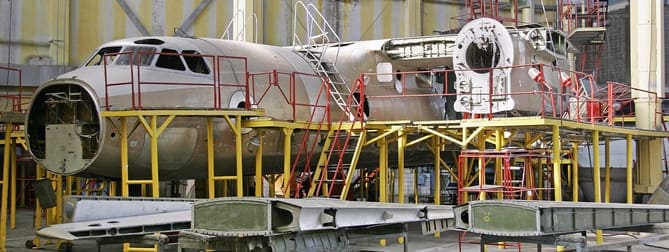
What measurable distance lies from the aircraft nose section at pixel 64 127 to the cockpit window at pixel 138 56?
140 cm

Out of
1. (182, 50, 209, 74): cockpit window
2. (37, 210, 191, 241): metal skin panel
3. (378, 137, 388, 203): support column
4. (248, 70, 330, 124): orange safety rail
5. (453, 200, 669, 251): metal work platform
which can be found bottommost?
(37, 210, 191, 241): metal skin panel

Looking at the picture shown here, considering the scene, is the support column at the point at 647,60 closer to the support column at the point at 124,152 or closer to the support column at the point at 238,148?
the support column at the point at 238,148

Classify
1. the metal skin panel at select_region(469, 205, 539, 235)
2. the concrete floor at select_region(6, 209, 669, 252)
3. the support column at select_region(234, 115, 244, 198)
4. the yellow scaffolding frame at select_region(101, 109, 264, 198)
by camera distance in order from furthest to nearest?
the concrete floor at select_region(6, 209, 669, 252), the support column at select_region(234, 115, 244, 198), the yellow scaffolding frame at select_region(101, 109, 264, 198), the metal skin panel at select_region(469, 205, 539, 235)

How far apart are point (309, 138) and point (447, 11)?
28404mm

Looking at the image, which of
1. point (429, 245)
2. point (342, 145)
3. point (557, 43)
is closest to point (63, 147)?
point (342, 145)

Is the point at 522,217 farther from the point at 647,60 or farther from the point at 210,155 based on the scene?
the point at 647,60

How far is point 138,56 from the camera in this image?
17.5 metres

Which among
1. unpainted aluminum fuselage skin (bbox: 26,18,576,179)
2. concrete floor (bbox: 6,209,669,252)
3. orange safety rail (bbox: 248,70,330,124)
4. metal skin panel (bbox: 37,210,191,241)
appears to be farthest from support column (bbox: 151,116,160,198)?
concrete floor (bbox: 6,209,669,252)

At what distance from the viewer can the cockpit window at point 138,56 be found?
17484 mm

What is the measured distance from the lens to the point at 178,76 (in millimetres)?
17484

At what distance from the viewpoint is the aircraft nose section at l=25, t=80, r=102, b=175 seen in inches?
649

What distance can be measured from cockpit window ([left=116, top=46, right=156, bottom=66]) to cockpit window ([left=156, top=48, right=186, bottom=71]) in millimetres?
215

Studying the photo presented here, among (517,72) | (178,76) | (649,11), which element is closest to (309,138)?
(178,76)

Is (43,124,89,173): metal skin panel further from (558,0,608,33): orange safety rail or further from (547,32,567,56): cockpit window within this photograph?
(558,0,608,33): orange safety rail
